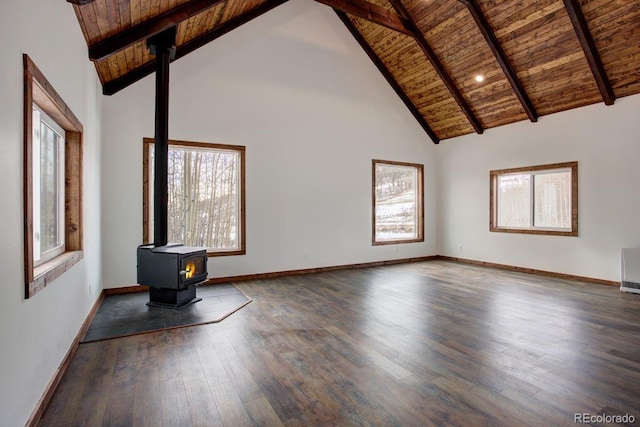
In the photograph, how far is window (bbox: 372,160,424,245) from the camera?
292 inches

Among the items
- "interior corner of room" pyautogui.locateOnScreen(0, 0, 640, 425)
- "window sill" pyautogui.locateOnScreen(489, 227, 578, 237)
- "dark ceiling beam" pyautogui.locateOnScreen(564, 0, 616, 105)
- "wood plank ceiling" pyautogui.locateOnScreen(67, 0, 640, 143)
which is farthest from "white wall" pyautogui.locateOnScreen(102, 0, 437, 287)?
"dark ceiling beam" pyautogui.locateOnScreen(564, 0, 616, 105)

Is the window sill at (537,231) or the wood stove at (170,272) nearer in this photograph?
the wood stove at (170,272)

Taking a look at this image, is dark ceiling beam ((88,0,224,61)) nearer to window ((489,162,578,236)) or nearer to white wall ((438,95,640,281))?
white wall ((438,95,640,281))

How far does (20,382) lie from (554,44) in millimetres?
6983

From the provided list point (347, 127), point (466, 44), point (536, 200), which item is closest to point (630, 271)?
point (536, 200)

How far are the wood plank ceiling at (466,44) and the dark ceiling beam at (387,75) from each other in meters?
0.02

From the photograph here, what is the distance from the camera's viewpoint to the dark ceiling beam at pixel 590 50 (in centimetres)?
452

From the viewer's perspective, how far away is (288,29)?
6.22 metres

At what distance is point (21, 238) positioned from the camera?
1.87m

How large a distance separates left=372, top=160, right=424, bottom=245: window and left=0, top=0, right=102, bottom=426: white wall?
215 inches

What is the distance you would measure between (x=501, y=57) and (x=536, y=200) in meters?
2.77

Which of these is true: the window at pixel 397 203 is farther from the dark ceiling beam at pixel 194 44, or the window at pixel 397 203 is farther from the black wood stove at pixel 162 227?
the black wood stove at pixel 162 227

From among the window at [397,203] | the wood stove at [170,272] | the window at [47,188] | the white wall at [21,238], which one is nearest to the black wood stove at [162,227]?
the wood stove at [170,272]

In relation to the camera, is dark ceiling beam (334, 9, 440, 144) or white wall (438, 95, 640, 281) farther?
dark ceiling beam (334, 9, 440, 144)
